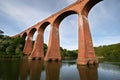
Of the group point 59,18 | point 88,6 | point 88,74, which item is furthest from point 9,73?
point 59,18

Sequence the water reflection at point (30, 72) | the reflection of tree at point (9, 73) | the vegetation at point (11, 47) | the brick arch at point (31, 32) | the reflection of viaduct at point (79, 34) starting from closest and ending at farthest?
1. the reflection of tree at point (9, 73)
2. the water reflection at point (30, 72)
3. the reflection of viaduct at point (79, 34)
4. the vegetation at point (11, 47)
5. the brick arch at point (31, 32)

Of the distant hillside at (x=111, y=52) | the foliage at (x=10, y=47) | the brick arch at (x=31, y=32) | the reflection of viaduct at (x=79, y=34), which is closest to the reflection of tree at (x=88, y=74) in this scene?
the reflection of viaduct at (x=79, y=34)

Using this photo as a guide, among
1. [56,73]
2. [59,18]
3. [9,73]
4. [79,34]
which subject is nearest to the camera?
[9,73]

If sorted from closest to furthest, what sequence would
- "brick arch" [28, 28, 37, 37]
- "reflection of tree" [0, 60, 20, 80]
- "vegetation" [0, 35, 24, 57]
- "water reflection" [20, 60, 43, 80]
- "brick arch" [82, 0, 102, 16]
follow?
"reflection of tree" [0, 60, 20, 80] < "water reflection" [20, 60, 43, 80] < "brick arch" [82, 0, 102, 16] < "vegetation" [0, 35, 24, 57] < "brick arch" [28, 28, 37, 37]

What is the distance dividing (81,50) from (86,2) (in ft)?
24.7

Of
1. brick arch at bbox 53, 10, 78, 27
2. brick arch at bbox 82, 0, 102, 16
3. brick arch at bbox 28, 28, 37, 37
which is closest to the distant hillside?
brick arch at bbox 28, 28, 37, 37

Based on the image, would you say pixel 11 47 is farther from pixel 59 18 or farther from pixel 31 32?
pixel 59 18

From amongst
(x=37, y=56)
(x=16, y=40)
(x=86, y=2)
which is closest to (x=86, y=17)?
(x=86, y=2)

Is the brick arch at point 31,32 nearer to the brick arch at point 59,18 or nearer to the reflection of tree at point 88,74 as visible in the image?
the brick arch at point 59,18

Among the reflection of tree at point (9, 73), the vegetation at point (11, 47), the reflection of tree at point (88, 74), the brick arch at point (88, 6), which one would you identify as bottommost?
the reflection of tree at point (88, 74)

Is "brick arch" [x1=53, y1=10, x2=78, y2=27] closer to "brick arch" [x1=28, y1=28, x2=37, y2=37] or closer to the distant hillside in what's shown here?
"brick arch" [x1=28, y1=28, x2=37, y2=37]

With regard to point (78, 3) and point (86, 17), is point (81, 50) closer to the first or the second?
point (86, 17)

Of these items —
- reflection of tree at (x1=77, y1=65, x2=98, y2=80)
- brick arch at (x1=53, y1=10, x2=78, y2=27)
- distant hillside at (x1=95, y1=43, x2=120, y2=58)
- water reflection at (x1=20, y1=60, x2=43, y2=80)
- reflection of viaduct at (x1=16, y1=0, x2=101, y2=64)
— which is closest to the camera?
reflection of tree at (x1=77, y1=65, x2=98, y2=80)

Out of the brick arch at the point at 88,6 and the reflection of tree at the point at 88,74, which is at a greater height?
the brick arch at the point at 88,6
